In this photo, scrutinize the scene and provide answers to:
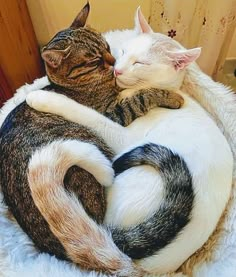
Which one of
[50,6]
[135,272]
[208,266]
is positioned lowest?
[208,266]

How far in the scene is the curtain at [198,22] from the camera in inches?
49.0

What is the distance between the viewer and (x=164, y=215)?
74 centimetres

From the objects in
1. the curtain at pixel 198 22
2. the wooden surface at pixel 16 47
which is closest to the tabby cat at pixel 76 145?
the wooden surface at pixel 16 47

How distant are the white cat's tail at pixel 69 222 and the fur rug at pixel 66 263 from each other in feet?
0.14

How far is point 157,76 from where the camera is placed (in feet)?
3.17

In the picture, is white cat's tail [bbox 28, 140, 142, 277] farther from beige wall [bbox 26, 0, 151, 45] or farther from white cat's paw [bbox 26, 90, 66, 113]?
beige wall [bbox 26, 0, 151, 45]

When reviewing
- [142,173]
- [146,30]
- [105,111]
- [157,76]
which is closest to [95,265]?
[142,173]

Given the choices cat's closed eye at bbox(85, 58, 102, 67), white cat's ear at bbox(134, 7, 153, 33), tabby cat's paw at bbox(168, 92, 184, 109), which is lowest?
tabby cat's paw at bbox(168, 92, 184, 109)

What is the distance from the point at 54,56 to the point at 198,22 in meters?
0.71

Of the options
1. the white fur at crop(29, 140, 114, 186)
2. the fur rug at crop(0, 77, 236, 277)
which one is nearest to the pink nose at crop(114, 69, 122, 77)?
the white fur at crop(29, 140, 114, 186)

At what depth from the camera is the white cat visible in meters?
0.76

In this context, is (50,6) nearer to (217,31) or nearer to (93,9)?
(93,9)

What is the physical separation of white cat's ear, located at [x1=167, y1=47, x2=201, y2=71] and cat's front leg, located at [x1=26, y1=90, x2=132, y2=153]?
0.80 feet

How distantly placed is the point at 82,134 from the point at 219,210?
39 centimetres
